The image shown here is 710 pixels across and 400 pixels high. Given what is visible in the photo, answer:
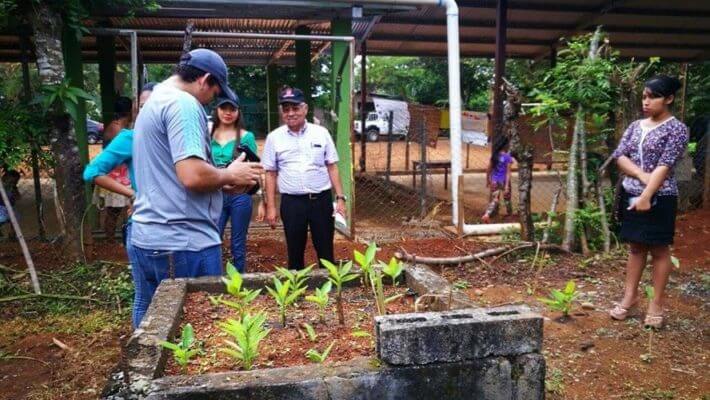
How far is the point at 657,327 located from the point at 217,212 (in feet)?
10.3

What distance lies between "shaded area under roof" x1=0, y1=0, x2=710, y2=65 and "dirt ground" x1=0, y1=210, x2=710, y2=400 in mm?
3057

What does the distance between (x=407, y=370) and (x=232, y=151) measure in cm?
281

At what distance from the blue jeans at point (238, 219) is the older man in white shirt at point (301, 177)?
207mm

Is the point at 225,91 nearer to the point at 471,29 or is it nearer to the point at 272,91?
the point at 471,29

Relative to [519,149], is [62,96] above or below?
above

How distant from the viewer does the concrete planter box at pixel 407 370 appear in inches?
69.0

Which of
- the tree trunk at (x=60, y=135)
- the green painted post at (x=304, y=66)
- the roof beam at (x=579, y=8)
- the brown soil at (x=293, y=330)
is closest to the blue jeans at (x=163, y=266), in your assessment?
the brown soil at (x=293, y=330)

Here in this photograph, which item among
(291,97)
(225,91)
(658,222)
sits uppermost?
(291,97)

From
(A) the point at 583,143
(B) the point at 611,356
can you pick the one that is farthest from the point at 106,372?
(A) the point at 583,143

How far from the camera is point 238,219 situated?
176 inches

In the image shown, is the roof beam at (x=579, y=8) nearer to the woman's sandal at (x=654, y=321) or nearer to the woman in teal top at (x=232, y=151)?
the woman in teal top at (x=232, y=151)

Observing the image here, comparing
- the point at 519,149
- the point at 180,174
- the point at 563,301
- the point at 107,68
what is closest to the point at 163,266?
the point at 180,174

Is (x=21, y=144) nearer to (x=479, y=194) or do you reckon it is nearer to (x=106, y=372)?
(x=106, y=372)

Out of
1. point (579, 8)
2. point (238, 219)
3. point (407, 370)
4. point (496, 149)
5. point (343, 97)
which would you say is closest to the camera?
point (407, 370)
